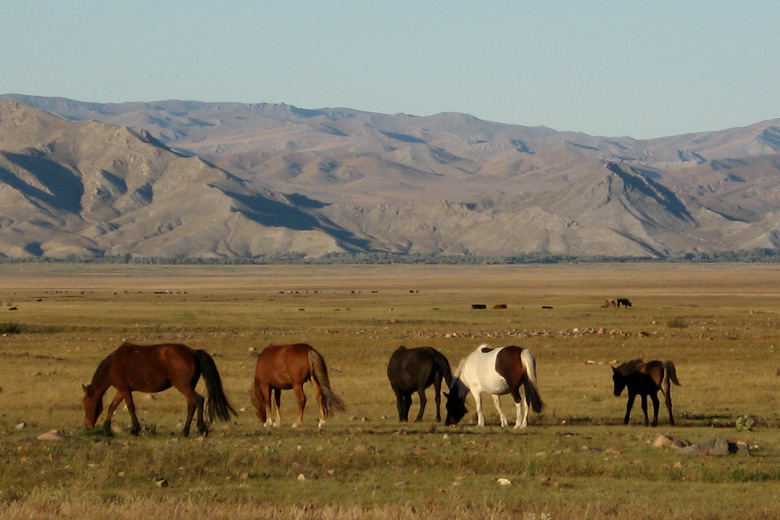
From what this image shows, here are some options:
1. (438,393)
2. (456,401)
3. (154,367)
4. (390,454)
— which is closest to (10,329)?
(438,393)

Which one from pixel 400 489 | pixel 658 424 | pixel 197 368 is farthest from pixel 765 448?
pixel 197 368

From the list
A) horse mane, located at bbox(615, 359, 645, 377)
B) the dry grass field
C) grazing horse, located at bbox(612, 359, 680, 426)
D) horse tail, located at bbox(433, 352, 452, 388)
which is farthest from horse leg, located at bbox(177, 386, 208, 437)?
horse mane, located at bbox(615, 359, 645, 377)

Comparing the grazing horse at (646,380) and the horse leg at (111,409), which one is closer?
the horse leg at (111,409)

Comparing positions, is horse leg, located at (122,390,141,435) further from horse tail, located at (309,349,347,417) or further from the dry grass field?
horse tail, located at (309,349,347,417)

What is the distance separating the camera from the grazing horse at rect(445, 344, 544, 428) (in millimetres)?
→ 20844

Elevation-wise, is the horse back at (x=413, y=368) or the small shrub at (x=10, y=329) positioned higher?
the horse back at (x=413, y=368)

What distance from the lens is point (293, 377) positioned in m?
20.4

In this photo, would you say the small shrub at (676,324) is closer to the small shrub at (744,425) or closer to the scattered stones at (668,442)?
the small shrub at (744,425)

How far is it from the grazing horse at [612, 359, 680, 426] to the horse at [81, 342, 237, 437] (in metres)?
7.50

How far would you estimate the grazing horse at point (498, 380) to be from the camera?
20.8m

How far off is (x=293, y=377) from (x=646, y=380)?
6.45m

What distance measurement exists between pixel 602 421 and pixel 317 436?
20.0ft

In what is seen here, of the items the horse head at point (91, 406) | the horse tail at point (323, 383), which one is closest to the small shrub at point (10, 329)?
the horse head at point (91, 406)

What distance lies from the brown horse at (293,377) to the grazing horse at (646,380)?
5.38m
